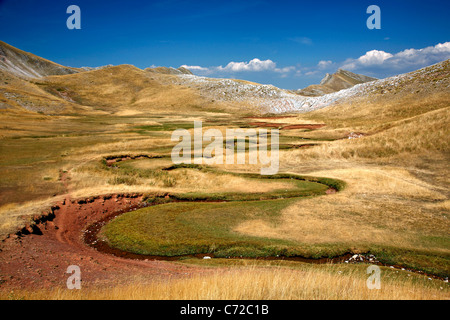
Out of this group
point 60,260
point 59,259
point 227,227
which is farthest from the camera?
point 227,227

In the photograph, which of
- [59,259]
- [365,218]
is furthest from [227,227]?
[59,259]

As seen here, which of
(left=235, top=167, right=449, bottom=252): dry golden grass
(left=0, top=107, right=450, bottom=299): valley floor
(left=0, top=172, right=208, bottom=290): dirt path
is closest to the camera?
(left=0, top=107, right=450, bottom=299): valley floor

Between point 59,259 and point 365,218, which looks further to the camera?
point 365,218

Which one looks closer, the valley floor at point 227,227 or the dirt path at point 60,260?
the valley floor at point 227,227

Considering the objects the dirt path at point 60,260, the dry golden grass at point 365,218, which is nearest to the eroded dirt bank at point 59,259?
the dirt path at point 60,260

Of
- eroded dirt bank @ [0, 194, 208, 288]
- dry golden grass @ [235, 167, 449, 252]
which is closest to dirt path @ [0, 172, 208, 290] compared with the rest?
eroded dirt bank @ [0, 194, 208, 288]

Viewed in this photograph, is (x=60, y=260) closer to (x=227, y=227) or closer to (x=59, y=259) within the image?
(x=59, y=259)

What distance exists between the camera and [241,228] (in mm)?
20359

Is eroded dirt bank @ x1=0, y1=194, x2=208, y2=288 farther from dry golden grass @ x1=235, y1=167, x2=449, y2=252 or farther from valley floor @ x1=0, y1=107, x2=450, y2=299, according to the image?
dry golden grass @ x1=235, y1=167, x2=449, y2=252

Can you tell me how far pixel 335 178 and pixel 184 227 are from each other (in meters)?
19.8

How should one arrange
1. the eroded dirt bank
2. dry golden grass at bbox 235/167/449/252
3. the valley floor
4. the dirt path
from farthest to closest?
dry golden grass at bbox 235/167/449/252 → the eroded dirt bank → the dirt path → the valley floor

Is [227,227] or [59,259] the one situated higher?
[227,227]

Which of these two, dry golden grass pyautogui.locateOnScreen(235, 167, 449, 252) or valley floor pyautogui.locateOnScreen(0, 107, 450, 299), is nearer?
valley floor pyautogui.locateOnScreen(0, 107, 450, 299)

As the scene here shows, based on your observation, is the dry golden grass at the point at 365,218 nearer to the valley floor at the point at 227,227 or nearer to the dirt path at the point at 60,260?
the valley floor at the point at 227,227
